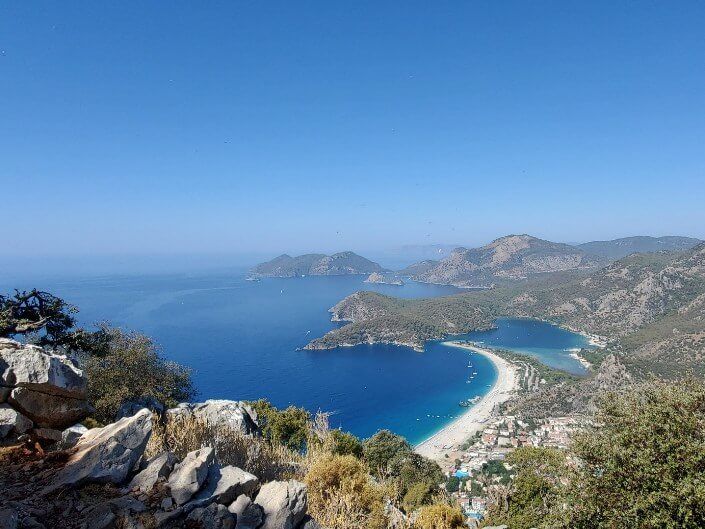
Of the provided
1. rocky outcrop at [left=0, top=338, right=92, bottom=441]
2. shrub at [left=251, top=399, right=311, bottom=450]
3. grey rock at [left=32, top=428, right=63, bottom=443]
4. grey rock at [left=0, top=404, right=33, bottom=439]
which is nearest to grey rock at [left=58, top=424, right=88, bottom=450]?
grey rock at [left=32, top=428, right=63, bottom=443]

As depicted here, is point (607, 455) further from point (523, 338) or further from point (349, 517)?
point (523, 338)

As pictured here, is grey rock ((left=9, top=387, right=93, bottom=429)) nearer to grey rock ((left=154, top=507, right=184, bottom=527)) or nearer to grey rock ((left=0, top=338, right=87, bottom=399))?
grey rock ((left=0, top=338, right=87, bottom=399))

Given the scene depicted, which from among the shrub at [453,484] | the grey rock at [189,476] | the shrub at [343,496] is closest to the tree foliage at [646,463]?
the shrub at [343,496]

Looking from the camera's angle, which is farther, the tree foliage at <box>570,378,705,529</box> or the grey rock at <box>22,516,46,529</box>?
the tree foliage at <box>570,378,705,529</box>

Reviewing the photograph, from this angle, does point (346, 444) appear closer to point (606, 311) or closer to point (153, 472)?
point (153, 472)

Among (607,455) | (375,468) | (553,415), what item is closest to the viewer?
(607,455)

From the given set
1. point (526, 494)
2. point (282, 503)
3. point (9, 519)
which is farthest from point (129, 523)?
point (526, 494)

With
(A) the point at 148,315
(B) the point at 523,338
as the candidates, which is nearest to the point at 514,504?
(B) the point at 523,338
